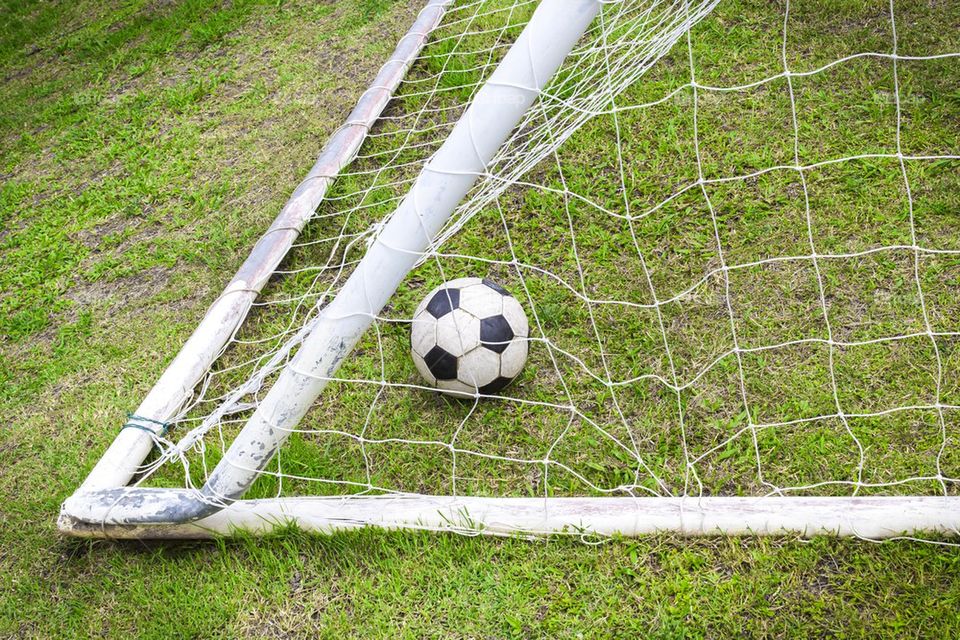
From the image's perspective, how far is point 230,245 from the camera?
3500mm

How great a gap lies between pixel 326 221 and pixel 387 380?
1018mm

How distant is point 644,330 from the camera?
281 centimetres

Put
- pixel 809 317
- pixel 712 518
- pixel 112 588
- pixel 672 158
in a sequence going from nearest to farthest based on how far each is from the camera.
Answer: pixel 712 518
pixel 112 588
pixel 809 317
pixel 672 158

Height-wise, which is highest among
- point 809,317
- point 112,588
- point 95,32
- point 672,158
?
point 95,32

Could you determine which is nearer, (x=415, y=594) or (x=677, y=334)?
(x=415, y=594)

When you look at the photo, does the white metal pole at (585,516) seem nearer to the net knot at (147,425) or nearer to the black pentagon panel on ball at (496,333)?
the net knot at (147,425)

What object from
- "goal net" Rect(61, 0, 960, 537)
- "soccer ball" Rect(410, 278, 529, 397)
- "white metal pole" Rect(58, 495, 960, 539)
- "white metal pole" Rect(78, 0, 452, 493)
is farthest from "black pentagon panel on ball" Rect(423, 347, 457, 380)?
"white metal pole" Rect(78, 0, 452, 493)

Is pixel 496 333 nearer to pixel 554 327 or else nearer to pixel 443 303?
pixel 443 303

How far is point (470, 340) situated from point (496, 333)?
0.09 metres

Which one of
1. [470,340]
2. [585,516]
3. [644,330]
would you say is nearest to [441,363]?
[470,340]

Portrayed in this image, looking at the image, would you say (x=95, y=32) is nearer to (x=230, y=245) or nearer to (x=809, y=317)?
(x=230, y=245)

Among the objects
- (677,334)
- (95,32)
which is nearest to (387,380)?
(677,334)

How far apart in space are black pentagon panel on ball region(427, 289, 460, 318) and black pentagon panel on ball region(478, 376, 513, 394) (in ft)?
0.93

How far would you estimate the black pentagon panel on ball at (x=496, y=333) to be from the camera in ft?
8.13
